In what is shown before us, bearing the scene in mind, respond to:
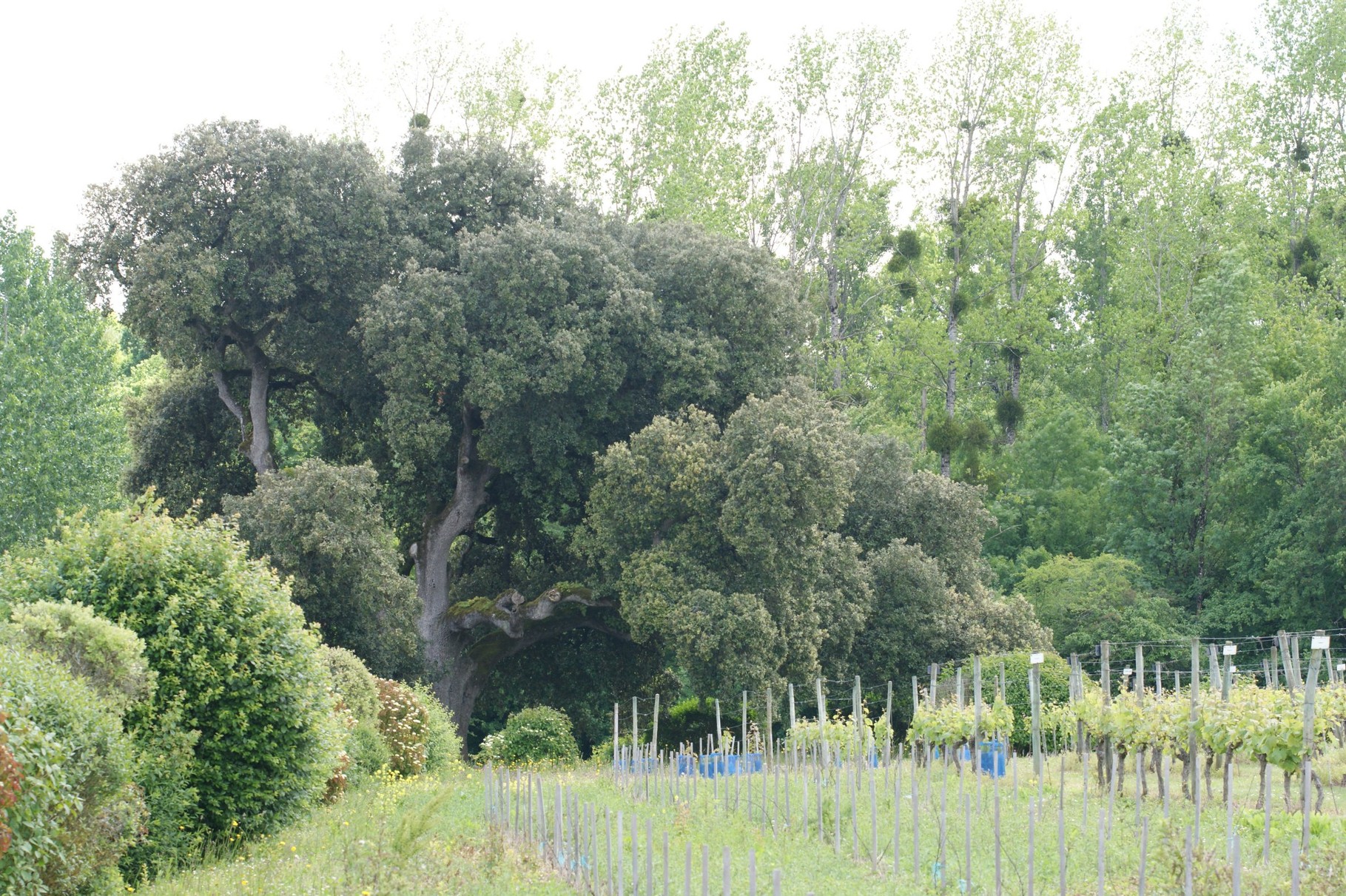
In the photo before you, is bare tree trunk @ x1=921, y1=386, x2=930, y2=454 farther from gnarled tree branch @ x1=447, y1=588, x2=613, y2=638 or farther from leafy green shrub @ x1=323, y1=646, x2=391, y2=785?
→ leafy green shrub @ x1=323, y1=646, x2=391, y2=785

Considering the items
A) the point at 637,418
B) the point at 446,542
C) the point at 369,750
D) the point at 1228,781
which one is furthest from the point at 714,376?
Result: the point at 1228,781

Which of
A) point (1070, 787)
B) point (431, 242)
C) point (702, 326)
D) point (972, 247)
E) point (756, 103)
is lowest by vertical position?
point (1070, 787)

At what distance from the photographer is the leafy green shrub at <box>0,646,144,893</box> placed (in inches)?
362

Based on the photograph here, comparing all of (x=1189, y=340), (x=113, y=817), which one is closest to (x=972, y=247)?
(x=1189, y=340)

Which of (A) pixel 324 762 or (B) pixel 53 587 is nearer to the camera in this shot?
(B) pixel 53 587

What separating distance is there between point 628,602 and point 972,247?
26.6 metres

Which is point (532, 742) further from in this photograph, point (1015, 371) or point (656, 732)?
point (1015, 371)

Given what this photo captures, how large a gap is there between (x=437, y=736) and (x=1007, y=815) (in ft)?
37.8

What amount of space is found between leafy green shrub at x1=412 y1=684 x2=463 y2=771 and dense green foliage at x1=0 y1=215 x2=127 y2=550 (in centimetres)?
1453

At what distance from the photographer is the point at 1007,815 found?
53.0 feet

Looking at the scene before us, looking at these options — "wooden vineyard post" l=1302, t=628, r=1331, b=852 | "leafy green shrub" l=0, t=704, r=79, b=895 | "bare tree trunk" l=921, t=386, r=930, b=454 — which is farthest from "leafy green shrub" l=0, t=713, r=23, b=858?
"bare tree trunk" l=921, t=386, r=930, b=454

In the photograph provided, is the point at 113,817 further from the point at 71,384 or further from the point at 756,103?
the point at 756,103

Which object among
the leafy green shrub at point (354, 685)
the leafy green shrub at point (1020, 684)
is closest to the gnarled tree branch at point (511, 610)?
the leafy green shrub at point (1020, 684)

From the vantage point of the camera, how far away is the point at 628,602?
26.5 metres
